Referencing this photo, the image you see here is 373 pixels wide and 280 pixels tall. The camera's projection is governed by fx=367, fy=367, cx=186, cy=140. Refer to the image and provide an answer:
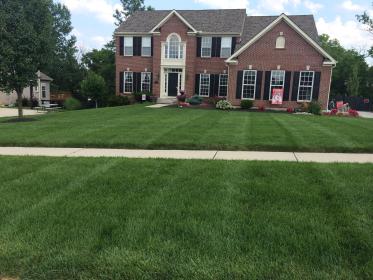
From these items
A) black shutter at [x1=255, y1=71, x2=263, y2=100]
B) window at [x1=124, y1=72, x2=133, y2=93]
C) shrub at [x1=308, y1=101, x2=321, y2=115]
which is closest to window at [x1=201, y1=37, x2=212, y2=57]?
black shutter at [x1=255, y1=71, x2=263, y2=100]

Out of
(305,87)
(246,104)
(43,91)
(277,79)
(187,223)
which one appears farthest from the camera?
(43,91)

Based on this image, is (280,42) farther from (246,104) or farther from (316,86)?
(246,104)

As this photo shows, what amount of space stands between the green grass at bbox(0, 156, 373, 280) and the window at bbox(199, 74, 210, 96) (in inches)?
979

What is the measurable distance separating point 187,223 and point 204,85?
90.2ft

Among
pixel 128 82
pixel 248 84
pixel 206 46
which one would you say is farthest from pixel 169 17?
pixel 248 84

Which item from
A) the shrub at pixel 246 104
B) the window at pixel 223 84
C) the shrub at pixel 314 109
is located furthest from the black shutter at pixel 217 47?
the shrub at pixel 314 109

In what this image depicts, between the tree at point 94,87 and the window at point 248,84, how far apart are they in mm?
13035

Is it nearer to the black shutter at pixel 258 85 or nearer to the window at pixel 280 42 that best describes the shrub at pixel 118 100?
the black shutter at pixel 258 85

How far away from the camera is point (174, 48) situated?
3081cm

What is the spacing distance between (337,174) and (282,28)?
21.6 metres

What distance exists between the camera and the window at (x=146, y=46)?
31719 mm

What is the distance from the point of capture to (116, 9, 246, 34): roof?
3019 centimetres

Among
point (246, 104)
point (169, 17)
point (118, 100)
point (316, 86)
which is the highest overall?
point (169, 17)

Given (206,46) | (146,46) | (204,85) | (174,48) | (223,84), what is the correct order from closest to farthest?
(223,84)
(206,46)
(174,48)
(204,85)
(146,46)
